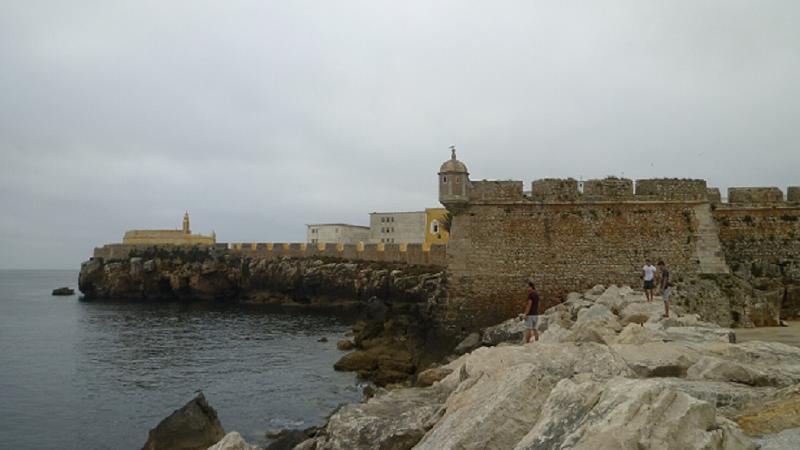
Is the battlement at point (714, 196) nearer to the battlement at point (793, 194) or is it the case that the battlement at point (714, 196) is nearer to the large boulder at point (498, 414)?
the battlement at point (793, 194)

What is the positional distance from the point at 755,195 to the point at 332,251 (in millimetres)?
33774

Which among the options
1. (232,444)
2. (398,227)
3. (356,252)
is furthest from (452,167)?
(398,227)

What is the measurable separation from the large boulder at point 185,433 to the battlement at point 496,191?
10943mm

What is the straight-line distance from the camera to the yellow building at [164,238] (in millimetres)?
56719

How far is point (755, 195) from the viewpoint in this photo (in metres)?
18.4

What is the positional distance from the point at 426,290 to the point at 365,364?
55.6 feet

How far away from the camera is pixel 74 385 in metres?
18.4

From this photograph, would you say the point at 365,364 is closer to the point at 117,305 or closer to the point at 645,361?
the point at 645,361

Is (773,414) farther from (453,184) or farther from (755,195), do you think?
(755,195)

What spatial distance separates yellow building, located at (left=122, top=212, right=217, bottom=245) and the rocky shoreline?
52.9m

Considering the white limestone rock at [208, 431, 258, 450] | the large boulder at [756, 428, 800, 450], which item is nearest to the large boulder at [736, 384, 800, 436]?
the large boulder at [756, 428, 800, 450]

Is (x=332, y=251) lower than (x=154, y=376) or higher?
higher

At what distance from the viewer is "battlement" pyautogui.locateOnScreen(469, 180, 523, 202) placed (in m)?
18.5

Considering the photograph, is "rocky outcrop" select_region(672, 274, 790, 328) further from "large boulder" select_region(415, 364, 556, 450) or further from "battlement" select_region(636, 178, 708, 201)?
"large boulder" select_region(415, 364, 556, 450)
